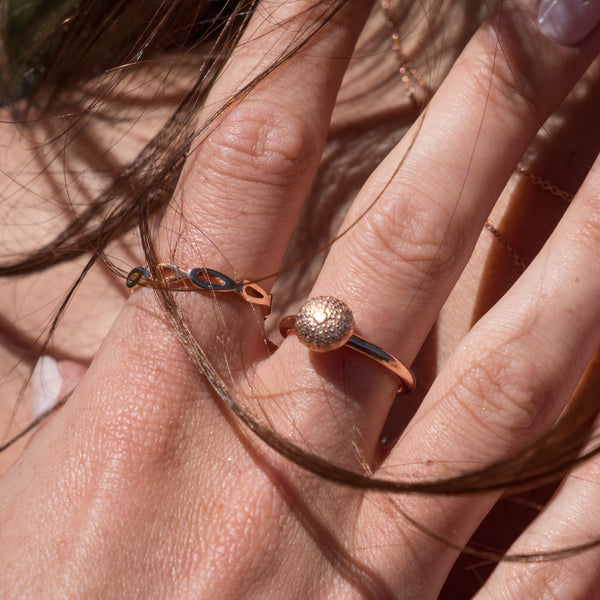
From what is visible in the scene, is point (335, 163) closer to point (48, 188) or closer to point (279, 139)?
point (279, 139)

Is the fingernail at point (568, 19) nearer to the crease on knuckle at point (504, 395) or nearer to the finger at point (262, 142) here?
the finger at point (262, 142)

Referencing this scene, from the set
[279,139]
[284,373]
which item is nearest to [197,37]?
[279,139]

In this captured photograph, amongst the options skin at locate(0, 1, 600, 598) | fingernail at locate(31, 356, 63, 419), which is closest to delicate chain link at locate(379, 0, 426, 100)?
skin at locate(0, 1, 600, 598)

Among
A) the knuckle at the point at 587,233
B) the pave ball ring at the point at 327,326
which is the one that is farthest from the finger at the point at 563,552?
the pave ball ring at the point at 327,326

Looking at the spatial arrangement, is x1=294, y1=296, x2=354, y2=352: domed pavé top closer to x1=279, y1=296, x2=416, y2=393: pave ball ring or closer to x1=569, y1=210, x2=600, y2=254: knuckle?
x1=279, y1=296, x2=416, y2=393: pave ball ring

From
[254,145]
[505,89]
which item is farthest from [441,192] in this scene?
[254,145]

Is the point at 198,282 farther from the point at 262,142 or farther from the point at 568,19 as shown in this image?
the point at 568,19
